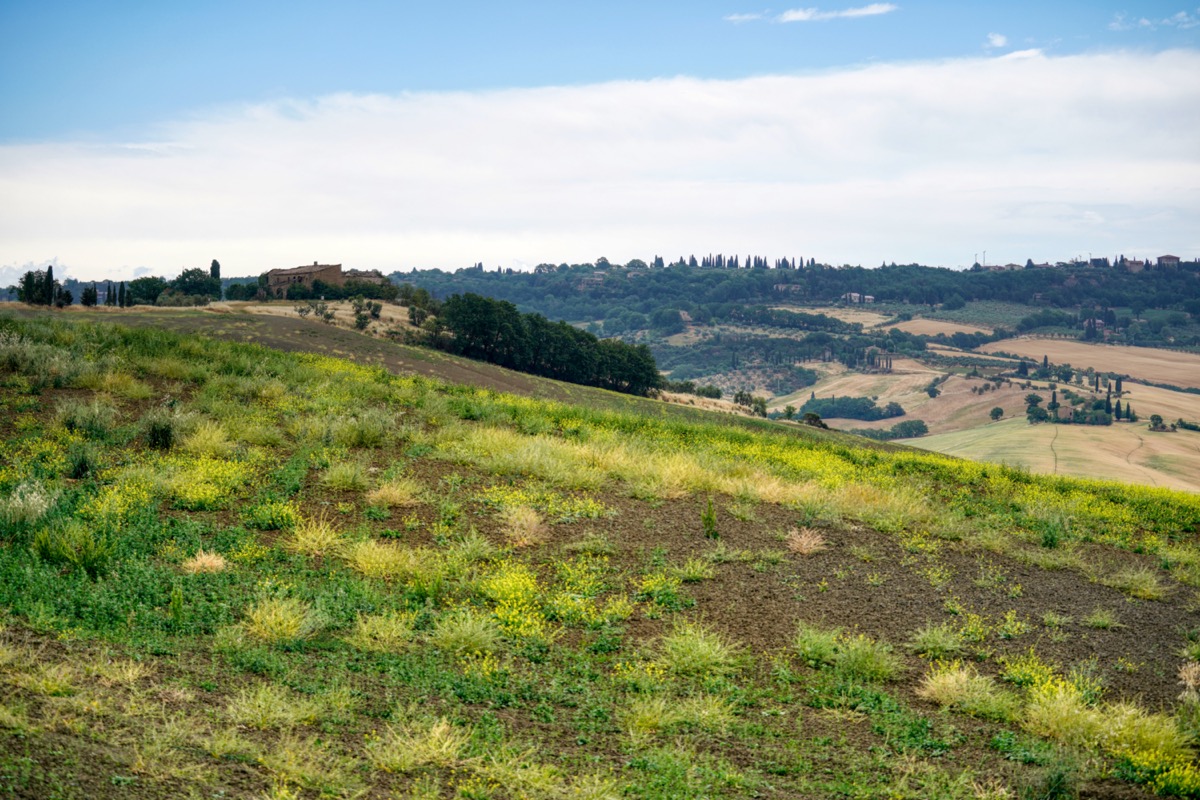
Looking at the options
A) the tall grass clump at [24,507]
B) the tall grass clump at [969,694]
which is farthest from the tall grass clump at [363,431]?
the tall grass clump at [969,694]

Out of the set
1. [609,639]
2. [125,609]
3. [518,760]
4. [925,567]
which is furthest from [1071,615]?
[125,609]

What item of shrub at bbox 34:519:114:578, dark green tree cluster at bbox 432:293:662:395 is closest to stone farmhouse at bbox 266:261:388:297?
dark green tree cluster at bbox 432:293:662:395

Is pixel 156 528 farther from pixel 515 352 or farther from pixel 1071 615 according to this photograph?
pixel 515 352

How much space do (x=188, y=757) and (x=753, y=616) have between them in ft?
22.3

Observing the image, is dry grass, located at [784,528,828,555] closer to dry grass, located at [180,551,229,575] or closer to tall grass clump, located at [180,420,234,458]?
dry grass, located at [180,551,229,575]

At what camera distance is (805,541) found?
515 inches

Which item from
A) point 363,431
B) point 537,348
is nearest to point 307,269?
point 537,348

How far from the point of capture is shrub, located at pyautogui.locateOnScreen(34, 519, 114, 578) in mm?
9477

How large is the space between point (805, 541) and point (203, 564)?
357 inches

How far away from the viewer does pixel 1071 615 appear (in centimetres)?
1135

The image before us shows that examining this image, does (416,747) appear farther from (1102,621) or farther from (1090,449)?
(1090,449)

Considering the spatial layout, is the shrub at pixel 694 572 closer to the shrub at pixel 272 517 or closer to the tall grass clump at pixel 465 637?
the tall grass clump at pixel 465 637

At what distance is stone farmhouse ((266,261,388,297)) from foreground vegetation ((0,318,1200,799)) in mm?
112973

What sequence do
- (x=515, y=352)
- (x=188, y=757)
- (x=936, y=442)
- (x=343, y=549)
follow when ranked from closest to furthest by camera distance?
(x=188, y=757), (x=343, y=549), (x=515, y=352), (x=936, y=442)
